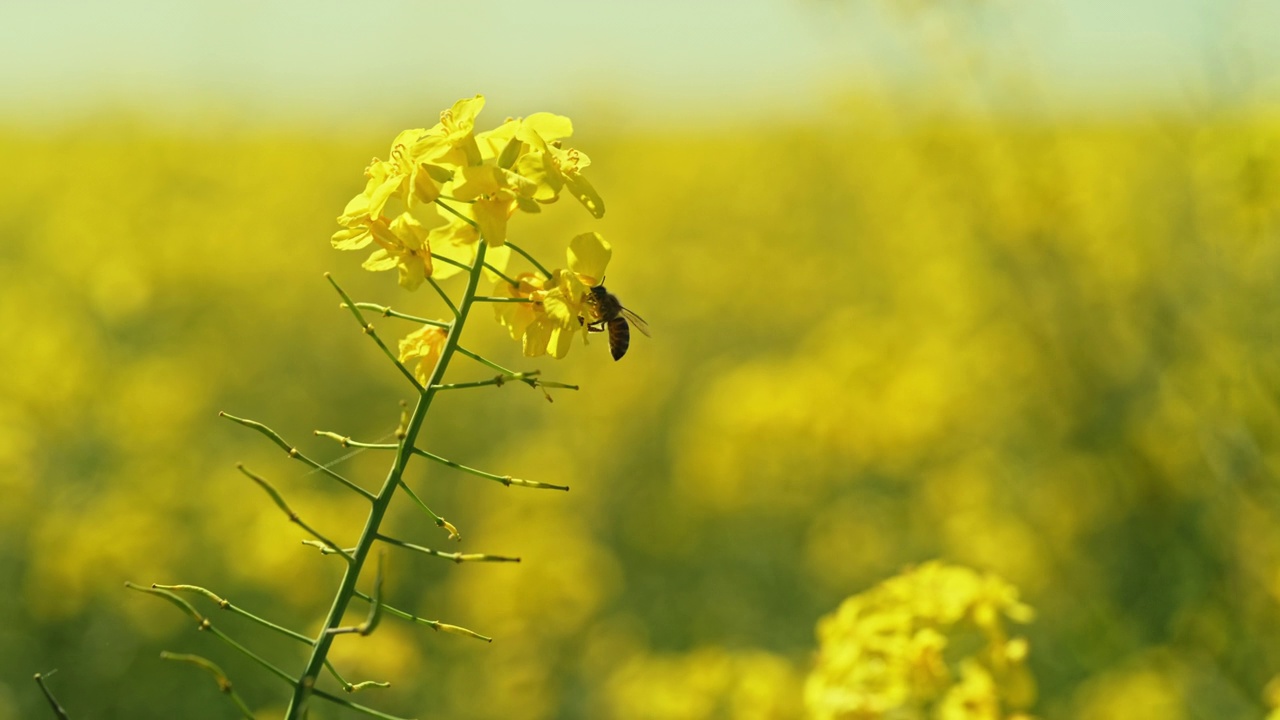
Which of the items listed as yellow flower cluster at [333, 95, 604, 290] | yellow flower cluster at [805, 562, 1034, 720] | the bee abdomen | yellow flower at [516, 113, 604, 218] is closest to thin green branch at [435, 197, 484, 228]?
yellow flower cluster at [333, 95, 604, 290]

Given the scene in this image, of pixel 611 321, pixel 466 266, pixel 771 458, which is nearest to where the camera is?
pixel 466 266

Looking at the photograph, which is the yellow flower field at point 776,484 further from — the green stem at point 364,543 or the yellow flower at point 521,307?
the green stem at point 364,543

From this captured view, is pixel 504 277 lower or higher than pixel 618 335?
lower

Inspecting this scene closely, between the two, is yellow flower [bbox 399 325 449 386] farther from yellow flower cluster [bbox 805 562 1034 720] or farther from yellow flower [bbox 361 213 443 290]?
yellow flower cluster [bbox 805 562 1034 720]


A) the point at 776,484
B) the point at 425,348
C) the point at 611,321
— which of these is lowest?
the point at 425,348

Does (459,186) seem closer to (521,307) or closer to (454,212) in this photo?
(454,212)

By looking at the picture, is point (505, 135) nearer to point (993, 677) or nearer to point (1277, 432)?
point (993, 677)

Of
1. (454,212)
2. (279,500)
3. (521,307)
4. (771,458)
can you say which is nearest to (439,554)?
(279,500)
